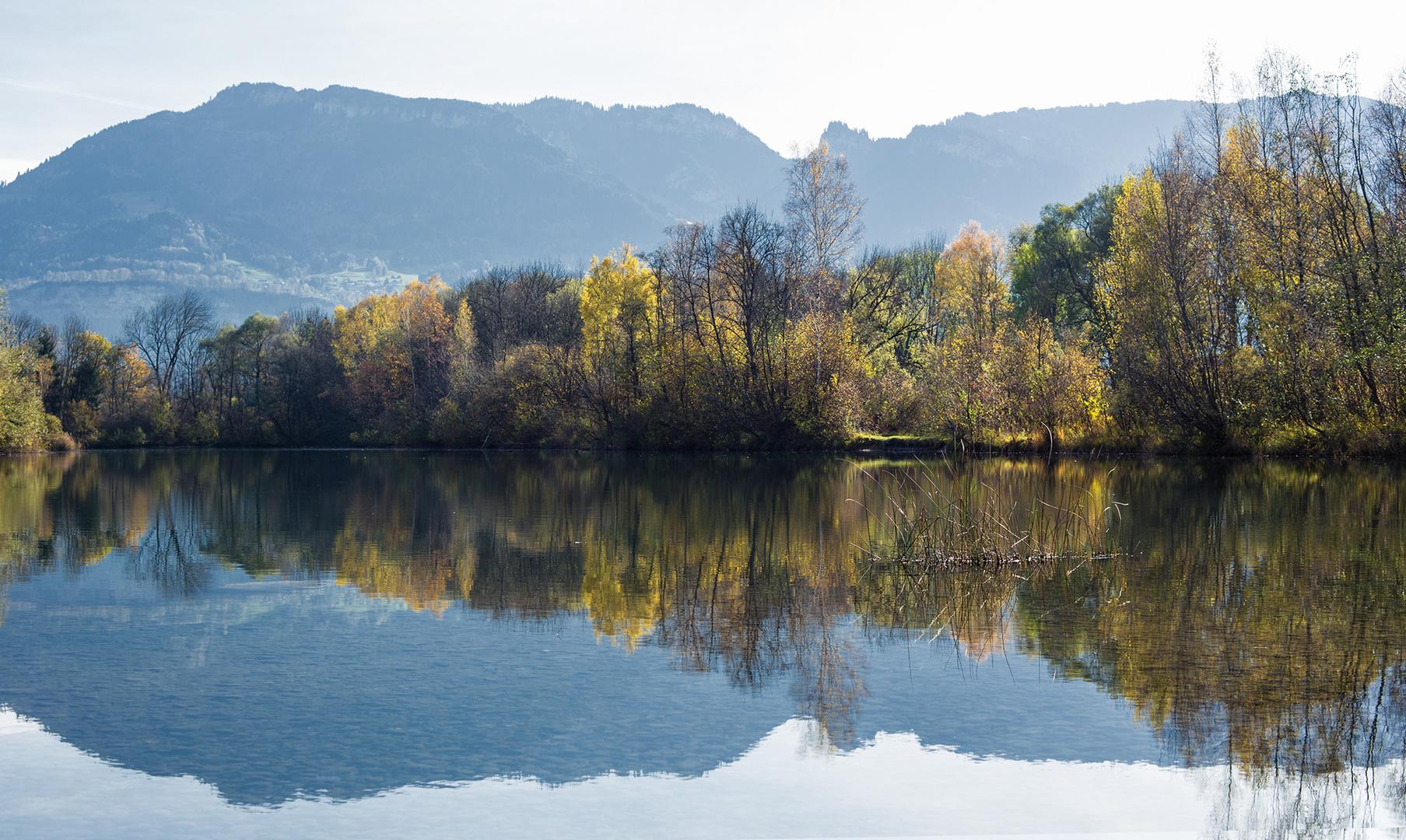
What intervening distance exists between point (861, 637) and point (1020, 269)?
206 feet

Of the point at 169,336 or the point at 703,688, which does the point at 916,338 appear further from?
the point at 169,336

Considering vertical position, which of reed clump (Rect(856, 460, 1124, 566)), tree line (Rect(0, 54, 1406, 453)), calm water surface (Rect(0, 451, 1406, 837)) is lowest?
calm water surface (Rect(0, 451, 1406, 837))

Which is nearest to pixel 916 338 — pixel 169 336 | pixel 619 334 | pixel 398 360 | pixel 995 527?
pixel 619 334

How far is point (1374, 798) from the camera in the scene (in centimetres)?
494

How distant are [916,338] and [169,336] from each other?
65.5 metres

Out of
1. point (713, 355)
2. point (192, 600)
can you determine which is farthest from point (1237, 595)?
point (713, 355)

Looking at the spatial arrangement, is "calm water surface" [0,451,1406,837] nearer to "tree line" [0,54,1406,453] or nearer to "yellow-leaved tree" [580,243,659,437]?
"tree line" [0,54,1406,453]

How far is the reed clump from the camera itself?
39.5 ft

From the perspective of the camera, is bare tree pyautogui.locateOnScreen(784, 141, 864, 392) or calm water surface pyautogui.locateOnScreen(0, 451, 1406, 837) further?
bare tree pyautogui.locateOnScreen(784, 141, 864, 392)

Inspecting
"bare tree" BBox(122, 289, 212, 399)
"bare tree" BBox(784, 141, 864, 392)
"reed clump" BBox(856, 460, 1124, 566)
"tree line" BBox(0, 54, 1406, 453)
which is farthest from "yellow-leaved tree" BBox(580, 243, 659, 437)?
"bare tree" BBox(122, 289, 212, 399)

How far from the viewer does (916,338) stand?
205 feet

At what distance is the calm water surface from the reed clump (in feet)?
1.59

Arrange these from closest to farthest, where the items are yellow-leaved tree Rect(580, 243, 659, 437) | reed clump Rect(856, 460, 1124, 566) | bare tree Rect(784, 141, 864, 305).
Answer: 1. reed clump Rect(856, 460, 1124, 566)
2. bare tree Rect(784, 141, 864, 305)
3. yellow-leaved tree Rect(580, 243, 659, 437)

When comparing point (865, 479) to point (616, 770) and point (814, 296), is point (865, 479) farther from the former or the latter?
point (616, 770)
